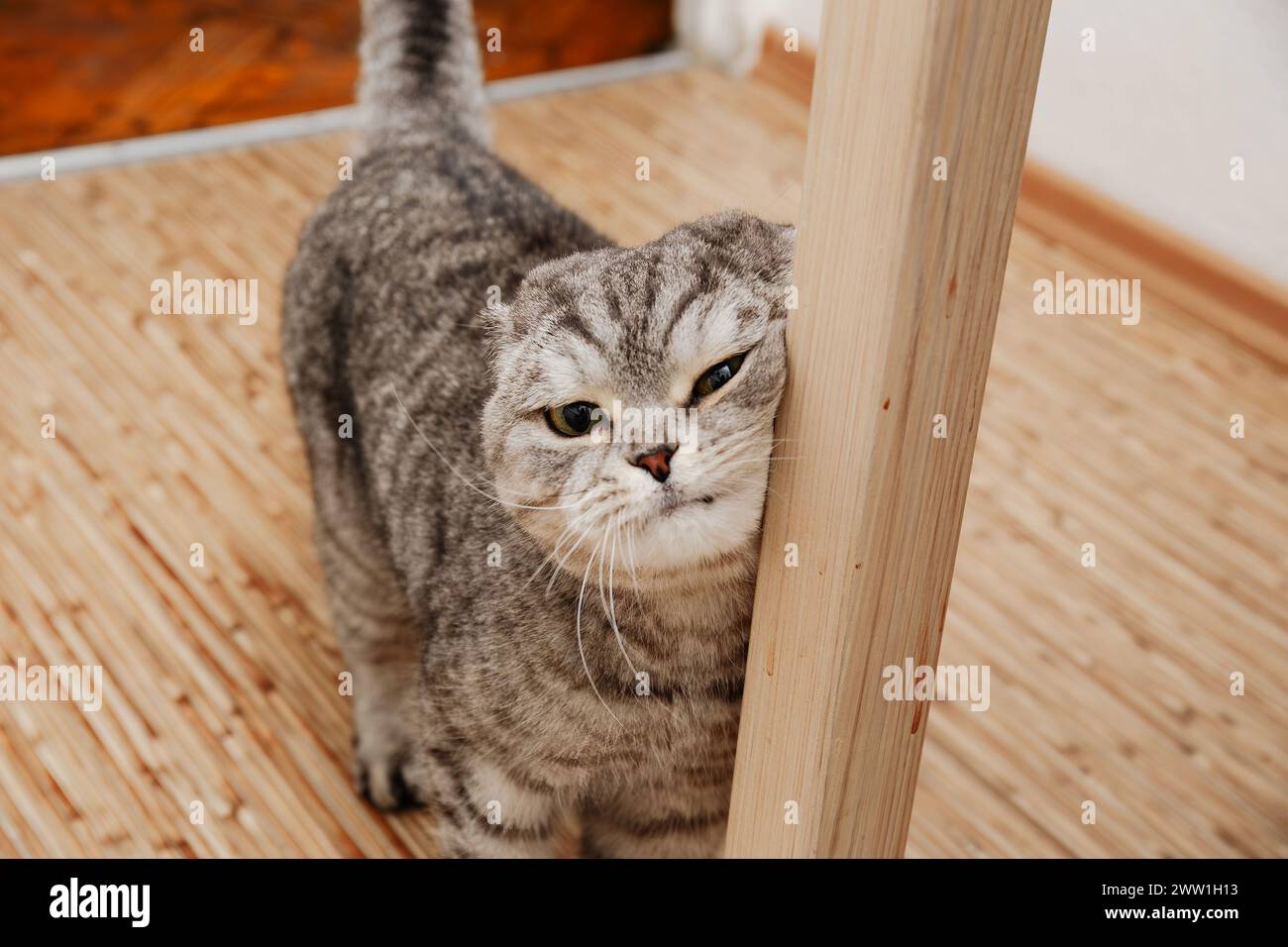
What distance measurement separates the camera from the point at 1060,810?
143cm

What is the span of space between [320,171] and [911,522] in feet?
6.43

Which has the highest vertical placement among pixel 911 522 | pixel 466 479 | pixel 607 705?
pixel 911 522

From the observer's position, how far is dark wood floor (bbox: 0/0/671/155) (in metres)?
2.29

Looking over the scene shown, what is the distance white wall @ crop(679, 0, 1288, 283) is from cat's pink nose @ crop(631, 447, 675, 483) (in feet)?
1.45

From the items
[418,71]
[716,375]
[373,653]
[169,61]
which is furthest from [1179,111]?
[169,61]

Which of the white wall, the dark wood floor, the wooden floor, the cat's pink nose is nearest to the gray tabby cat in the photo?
the cat's pink nose

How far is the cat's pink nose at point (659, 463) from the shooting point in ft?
2.74

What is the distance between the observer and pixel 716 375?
867mm

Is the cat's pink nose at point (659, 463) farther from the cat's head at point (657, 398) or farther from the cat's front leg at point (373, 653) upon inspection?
the cat's front leg at point (373, 653)

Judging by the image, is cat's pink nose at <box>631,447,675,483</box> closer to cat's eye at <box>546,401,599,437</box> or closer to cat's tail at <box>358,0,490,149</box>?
cat's eye at <box>546,401,599,437</box>

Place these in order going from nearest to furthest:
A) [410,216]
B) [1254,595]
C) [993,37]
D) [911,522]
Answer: [993,37], [911,522], [410,216], [1254,595]

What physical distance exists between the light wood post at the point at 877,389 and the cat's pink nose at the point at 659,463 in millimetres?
84

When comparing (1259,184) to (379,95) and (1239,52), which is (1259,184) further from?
(379,95)

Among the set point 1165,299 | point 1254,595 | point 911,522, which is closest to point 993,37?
point 911,522
